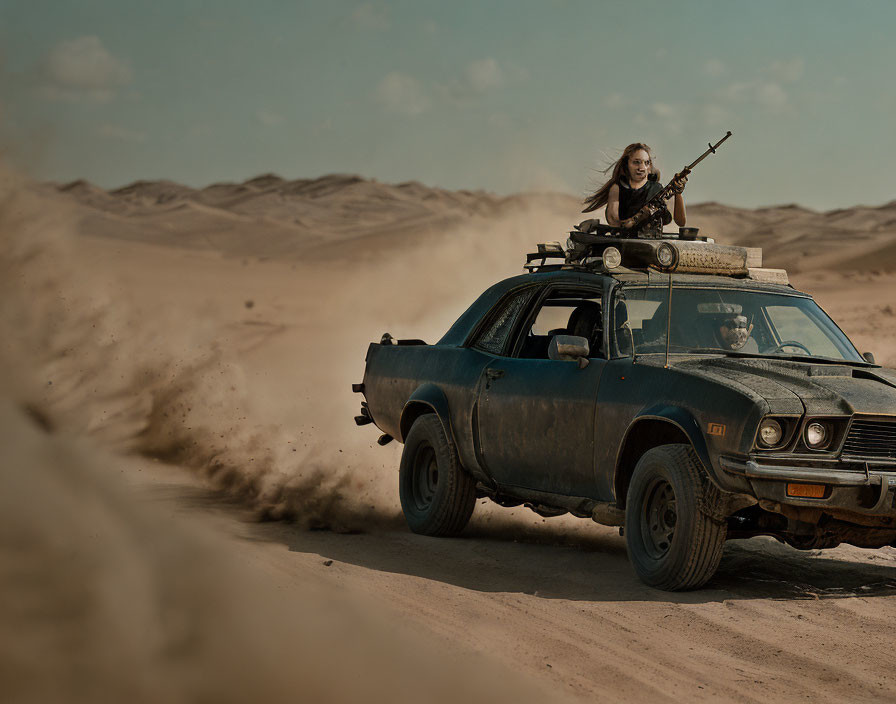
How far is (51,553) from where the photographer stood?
4.84m

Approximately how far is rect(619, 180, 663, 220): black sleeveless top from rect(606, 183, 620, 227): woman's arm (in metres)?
0.05

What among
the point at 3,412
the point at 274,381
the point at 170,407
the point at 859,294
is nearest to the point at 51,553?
the point at 3,412

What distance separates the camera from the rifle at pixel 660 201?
9.12 meters

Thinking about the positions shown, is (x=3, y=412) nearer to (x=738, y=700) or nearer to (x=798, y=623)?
(x=738, y=700)

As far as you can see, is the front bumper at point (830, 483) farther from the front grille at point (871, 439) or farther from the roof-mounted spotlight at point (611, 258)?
the roof-mounted spotlight at point (611, 258)

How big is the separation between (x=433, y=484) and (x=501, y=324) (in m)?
1.28

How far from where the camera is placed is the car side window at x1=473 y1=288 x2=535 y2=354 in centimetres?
873

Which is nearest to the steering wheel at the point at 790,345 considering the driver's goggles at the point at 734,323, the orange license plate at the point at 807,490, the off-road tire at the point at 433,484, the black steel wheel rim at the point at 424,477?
the driver's goggles at the point at 734,323

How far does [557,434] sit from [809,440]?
1.69 meters

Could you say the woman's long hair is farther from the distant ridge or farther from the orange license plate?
the distant ridge

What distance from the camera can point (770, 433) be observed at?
21.4 feet

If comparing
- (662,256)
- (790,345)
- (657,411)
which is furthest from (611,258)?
(657,411)

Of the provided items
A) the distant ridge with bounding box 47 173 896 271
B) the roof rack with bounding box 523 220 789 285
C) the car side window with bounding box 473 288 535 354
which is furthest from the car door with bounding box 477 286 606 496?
the distant ridge with bounding box 47 173 896 271

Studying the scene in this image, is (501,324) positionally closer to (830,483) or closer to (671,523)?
(671,523)
